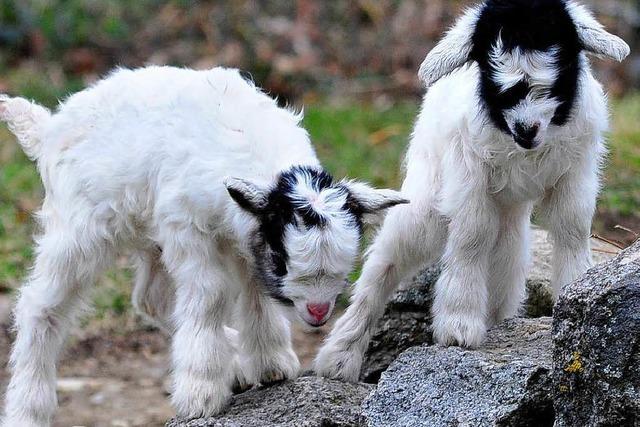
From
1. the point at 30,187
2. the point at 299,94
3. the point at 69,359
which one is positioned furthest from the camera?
the point at 299,94

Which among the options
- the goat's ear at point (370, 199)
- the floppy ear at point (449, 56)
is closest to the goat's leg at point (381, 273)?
the goat's ear at point (370, 199)

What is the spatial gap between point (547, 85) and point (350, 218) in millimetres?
983

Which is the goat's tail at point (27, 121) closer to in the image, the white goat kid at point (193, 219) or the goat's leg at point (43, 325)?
the white goat kid at point (193, 219)

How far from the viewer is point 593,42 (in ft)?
17.3

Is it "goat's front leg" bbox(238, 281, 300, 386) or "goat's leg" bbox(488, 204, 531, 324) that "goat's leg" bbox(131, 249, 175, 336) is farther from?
"goat's leg" bbox(488, 204, 531, 324)

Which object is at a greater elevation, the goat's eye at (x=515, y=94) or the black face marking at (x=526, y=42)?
the black face marking at (x=526, y=42)

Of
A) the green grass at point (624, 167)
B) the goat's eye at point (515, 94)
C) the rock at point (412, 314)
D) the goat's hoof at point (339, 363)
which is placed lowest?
the goat's hoof at point (339, 363)

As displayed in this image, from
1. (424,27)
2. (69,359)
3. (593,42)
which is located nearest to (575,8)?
(593,42)

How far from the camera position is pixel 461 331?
5.52 m

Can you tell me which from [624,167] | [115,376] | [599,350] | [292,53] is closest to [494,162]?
[599,350]

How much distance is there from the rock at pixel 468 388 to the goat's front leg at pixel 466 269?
0.53ft

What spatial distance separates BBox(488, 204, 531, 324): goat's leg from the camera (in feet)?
19.7

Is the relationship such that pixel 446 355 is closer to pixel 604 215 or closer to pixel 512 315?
pixel 512 315

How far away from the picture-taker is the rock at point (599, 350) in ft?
14.2
